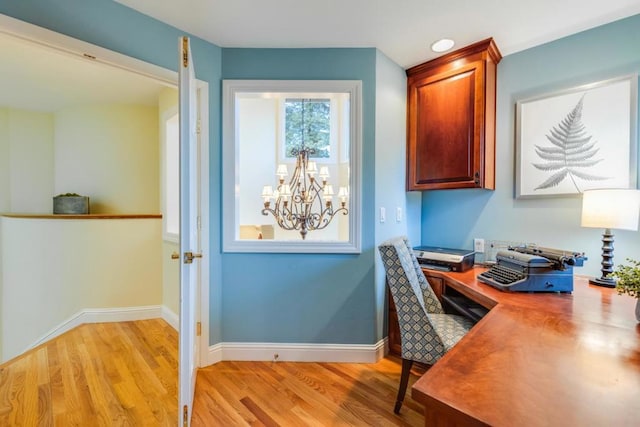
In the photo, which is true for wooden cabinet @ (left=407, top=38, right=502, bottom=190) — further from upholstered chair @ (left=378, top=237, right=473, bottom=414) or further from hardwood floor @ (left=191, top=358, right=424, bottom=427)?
hardwood floor @ (left=191, top=358, right=424, bottom=427)

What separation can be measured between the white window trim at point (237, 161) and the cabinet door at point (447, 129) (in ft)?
1.80

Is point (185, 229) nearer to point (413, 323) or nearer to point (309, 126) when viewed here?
point (413, 323)

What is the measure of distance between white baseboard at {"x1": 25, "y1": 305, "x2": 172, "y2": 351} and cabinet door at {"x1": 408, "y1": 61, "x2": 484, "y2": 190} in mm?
2706

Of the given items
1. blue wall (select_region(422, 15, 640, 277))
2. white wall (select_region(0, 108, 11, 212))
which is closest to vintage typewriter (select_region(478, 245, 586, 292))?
blue wall (select_region(422, 15, 640, 277))

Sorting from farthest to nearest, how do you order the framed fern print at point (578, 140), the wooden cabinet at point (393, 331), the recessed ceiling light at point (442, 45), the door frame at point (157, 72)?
the wooden cabinet at point (393, 331) < the recessed ceiling light at point (442, 45) < the framed fern print at point (578, 140) < the door frame at point (157, 72)

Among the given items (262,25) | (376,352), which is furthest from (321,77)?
(376,352)

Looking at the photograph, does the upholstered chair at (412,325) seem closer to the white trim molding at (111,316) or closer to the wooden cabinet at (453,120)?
the wooden cabinet at (453,120)

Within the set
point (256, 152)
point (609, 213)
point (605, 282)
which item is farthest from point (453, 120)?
point (256, 152)

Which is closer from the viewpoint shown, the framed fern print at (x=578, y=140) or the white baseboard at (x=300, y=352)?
the framed fern print at (x=578, y=140)

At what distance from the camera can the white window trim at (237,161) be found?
6.58 ft

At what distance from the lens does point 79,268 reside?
9.28ft

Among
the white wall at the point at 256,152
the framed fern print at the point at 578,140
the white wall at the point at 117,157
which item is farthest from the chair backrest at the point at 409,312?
the white wall at the point at 117,157

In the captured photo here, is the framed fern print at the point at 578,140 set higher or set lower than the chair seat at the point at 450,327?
higher

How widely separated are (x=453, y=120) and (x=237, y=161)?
5.30 feet
